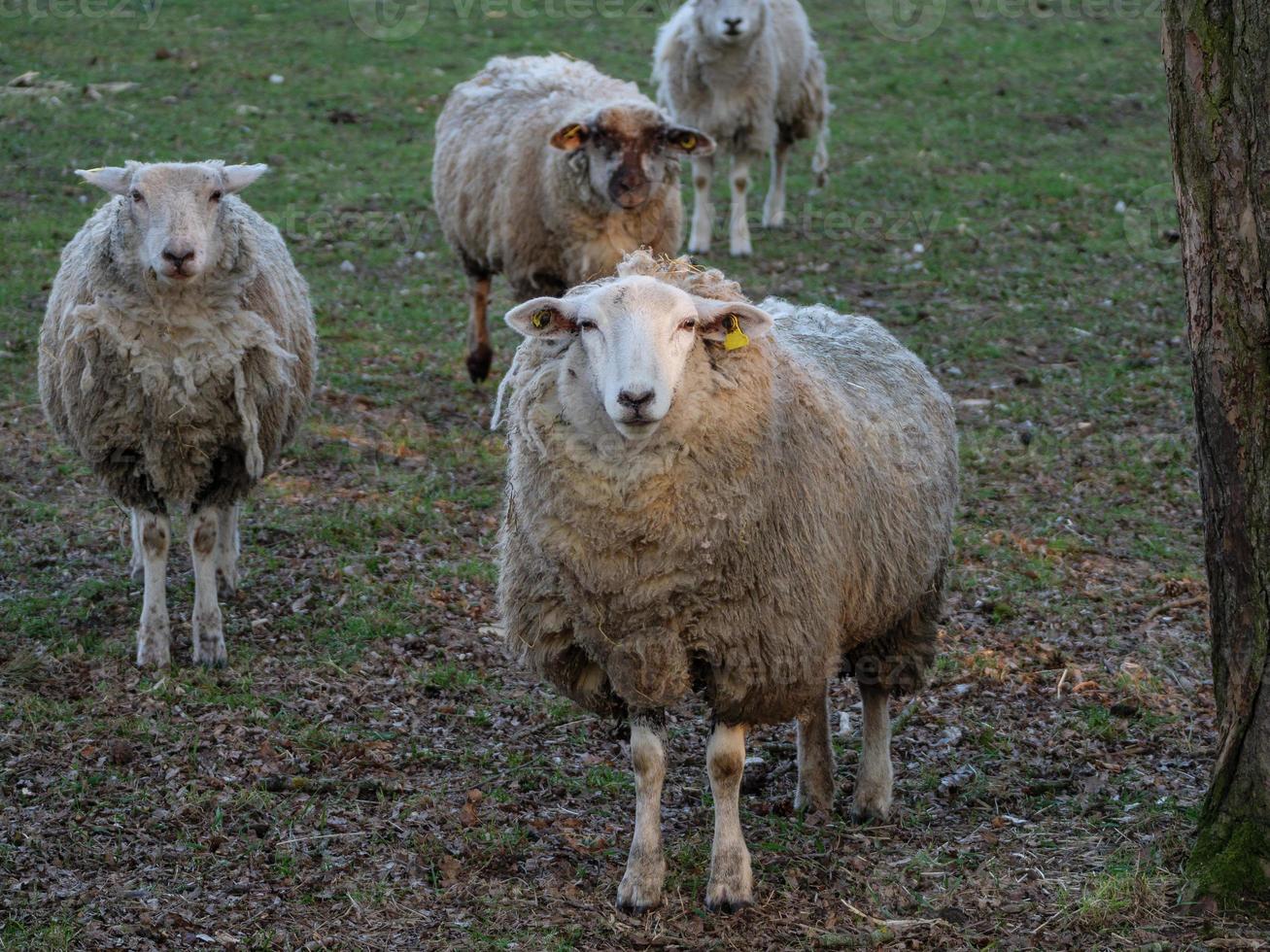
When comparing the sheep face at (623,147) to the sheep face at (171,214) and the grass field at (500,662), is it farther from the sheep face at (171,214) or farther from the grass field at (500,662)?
the sheep face at (171,214)

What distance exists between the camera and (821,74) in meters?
12.9

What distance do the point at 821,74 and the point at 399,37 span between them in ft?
21.0

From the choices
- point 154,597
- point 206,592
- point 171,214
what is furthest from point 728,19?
point 154,597

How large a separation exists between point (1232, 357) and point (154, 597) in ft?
13.2

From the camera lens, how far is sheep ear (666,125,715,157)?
7.85 metres

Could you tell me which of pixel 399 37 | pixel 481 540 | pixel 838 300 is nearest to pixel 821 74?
pixel 838 300

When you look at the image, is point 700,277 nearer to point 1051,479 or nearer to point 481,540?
point 481,540

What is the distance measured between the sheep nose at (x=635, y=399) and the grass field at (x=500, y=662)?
4.76 feet

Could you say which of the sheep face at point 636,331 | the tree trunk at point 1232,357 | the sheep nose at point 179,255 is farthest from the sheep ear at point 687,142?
the tree trunk at point 1232,357

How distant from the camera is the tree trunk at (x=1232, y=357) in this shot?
143 inches

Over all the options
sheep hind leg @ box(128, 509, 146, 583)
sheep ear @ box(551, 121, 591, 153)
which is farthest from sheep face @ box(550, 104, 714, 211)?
sheep hind leg @ box(128, 509, 146, 583)

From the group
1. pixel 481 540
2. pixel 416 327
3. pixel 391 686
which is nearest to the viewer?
pixel 391 686

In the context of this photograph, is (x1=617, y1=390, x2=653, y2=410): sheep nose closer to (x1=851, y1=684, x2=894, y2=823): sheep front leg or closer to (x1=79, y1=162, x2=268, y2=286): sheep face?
(x1=851, y1=684, x2=894, y2=823): sheep front leg

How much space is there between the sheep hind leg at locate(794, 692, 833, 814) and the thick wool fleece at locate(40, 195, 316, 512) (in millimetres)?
2471
